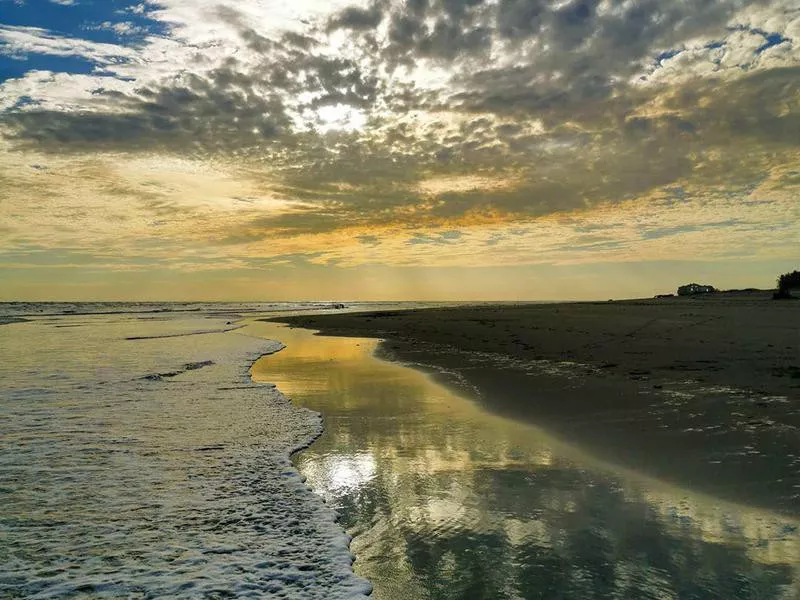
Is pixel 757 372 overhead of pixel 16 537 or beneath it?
overhead

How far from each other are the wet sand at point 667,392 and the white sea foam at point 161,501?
17.1ft

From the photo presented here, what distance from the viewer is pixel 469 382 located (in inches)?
661

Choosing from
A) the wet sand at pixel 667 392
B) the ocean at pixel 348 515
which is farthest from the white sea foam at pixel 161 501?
the wet sand at pixel 667 392

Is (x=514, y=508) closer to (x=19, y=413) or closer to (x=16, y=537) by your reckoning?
(x=16, y=537)

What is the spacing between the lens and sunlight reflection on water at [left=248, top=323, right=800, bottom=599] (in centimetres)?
486

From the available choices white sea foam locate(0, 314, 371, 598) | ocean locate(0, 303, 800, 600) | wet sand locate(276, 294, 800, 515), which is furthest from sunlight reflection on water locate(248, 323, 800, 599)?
wet sand locate(276, 294, 800, 515)

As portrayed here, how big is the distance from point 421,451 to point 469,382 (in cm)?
758

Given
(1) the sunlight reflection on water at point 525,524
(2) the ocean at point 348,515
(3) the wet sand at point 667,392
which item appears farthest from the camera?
(3) the wet sand at point 667,392

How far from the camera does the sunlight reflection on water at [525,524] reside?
191 inches

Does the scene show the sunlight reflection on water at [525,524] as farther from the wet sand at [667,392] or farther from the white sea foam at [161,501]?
the wet sand at [667,392]

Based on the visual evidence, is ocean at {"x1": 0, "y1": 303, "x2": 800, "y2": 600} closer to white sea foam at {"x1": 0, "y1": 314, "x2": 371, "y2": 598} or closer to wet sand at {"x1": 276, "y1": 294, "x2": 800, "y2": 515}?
white sea foam at {"x1": 0, "y1": 314, "x2": 371, "y2": 598}

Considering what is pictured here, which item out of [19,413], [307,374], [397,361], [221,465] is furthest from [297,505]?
[397,361]

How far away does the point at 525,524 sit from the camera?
6.17 m

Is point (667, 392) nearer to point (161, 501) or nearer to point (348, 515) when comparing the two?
point (348, 515)
